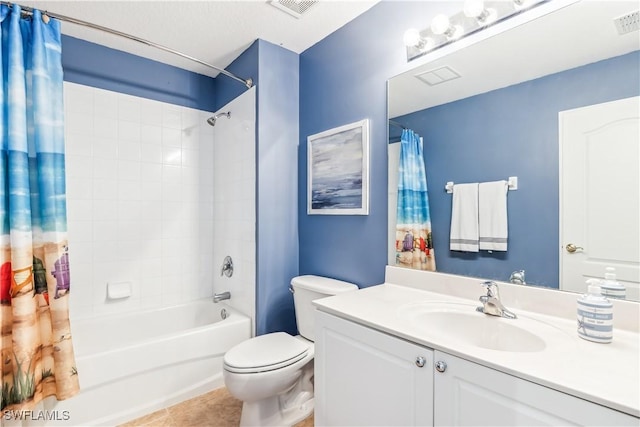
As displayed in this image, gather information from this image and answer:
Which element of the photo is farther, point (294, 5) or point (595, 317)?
point (294, 5)

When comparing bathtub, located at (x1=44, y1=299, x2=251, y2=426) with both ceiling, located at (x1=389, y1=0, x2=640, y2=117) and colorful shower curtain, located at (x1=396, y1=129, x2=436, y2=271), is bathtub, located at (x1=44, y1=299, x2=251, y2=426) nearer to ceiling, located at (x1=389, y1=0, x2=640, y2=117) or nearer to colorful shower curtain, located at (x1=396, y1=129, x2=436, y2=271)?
colorful shower curtain, located at (x1=396, y1=129, x2=436, y2=271)

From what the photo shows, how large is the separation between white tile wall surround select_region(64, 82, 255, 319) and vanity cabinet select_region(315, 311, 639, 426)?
1039 mm

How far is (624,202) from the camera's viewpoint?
37.5 inches

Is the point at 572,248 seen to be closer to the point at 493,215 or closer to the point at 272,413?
the point at 493,215

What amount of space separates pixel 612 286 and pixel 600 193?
30cm

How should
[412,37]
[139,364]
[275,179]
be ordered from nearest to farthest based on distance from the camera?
[412,37] → [139,364] → [275,179]

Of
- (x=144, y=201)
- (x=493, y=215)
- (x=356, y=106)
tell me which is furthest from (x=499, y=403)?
(x=144, y=201)

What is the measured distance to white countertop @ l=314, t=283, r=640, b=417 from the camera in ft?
2.11

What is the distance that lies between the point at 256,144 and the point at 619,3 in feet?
5.88

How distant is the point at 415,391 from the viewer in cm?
93

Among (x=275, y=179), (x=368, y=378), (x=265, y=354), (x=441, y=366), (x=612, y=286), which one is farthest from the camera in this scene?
(x=275, y=179)

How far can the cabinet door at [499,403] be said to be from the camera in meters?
0.64

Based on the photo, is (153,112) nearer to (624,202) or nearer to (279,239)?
(279,239)

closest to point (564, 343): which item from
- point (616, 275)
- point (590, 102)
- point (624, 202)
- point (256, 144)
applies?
point (616, 275)
